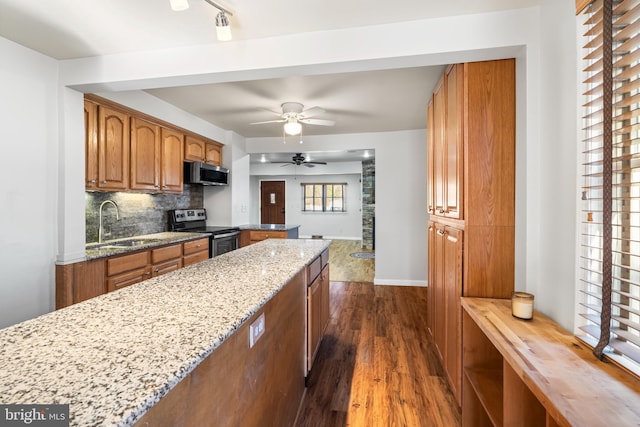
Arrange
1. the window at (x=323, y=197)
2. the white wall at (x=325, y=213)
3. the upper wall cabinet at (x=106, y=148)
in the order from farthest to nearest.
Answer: the window at (x=323, y=197), the white wall at (x=325, y=213), the upper wall cabinet at (x=106, y=148)

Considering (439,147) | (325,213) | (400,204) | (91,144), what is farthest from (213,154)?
(325,213)

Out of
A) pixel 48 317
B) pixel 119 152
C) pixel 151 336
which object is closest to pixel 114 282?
pixel 119 152

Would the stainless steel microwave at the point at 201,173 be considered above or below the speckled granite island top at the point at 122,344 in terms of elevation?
above

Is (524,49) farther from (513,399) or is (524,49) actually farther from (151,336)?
(151,336)

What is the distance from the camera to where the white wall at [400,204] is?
452 cm

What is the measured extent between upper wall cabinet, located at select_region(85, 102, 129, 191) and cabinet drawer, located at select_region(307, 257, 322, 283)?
211 centimetres

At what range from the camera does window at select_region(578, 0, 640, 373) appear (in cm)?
93

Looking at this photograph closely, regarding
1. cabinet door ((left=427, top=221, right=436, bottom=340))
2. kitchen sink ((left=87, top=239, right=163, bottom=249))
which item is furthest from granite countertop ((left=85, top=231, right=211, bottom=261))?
cabinet door ((left=427, top=221, right=436, bottom=340))

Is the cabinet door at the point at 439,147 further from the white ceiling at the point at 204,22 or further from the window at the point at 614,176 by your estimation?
the window at the point at 614,176

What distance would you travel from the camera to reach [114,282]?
2486 millimetres

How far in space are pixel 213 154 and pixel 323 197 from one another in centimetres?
539

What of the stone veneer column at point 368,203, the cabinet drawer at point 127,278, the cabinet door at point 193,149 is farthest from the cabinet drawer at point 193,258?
the stone veneer column at point 368,203

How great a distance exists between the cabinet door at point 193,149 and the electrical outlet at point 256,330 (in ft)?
10.8

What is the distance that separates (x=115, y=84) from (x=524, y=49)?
2731 millimetres
